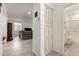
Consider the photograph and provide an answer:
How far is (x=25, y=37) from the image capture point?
7.79m

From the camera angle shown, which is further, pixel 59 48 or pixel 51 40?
pixel 51 40

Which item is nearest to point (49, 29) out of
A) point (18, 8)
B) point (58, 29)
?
point (58, 29)

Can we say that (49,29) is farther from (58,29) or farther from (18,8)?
(18,8)

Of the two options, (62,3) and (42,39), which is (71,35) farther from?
(42,39)

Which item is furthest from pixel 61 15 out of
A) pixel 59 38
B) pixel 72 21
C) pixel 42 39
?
pixel 72 21

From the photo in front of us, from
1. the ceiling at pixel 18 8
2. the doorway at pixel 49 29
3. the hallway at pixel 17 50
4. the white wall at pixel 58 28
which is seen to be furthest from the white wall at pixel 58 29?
the ceiling at pixel 18 8

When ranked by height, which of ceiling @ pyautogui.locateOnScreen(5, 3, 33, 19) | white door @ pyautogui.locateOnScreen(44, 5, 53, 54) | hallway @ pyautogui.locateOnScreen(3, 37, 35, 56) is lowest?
hallway @ pyautogui.locateOnScreen(3, 37, 35, 56)

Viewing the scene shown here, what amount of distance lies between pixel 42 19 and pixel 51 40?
1243 mm

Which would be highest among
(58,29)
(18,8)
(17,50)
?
(18,8)

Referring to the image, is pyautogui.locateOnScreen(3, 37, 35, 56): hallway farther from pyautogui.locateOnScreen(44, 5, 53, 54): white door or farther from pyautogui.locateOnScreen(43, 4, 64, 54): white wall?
pyautogui.locateOnScreen(43, 4, 64, 54): white wall

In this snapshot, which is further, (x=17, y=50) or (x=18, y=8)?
(x=18, y=8)

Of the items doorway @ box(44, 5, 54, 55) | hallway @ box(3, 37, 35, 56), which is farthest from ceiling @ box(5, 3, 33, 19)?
hallway @ box(3, 37, 35, 56)

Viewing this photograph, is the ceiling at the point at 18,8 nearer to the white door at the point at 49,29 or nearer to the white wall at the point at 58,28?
the white door at the point at 49,29

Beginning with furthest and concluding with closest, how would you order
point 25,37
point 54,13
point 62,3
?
point 25,37 → point 54,13 → point 62,3
